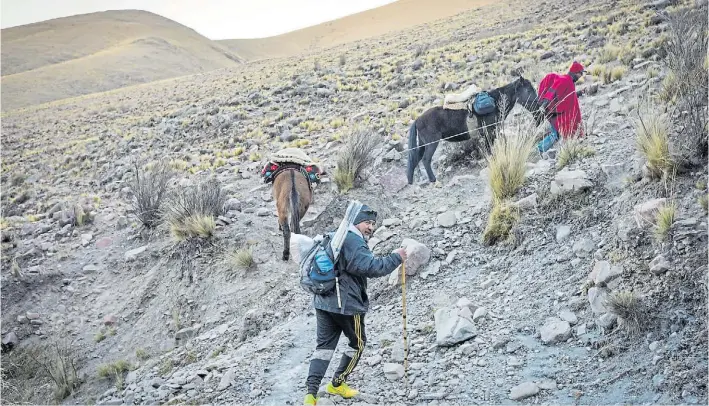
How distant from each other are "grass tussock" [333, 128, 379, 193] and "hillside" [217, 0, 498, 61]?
8683cm

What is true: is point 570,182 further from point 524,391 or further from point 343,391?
point 343,391

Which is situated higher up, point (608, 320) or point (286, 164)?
point (286, 164)

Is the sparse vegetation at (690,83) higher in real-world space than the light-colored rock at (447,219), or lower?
higher

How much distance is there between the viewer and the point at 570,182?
605 centimetres

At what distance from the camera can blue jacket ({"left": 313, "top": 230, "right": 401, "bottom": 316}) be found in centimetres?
421

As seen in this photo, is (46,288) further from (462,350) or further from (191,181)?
(462,350)

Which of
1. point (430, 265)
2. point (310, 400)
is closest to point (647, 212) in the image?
point (430, 265)

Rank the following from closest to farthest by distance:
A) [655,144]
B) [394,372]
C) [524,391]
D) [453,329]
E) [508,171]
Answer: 1. [524,391]
2. [394,372]
3. [453,329]
4. [655,144]
5. [508,171]

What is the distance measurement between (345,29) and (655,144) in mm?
107045

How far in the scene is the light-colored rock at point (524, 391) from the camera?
156 inches

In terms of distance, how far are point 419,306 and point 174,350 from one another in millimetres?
3474

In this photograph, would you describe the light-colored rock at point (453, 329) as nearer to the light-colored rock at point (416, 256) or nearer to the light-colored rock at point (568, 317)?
the light-colored rock at point (568, 317)

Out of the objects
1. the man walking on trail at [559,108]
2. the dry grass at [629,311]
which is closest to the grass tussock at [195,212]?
the man walking on trail at [559,108]

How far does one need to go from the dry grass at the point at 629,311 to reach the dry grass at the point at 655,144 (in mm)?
1626
